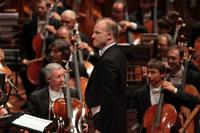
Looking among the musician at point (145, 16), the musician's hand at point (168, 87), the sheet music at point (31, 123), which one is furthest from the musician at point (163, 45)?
the sheet music at point (31, 123)

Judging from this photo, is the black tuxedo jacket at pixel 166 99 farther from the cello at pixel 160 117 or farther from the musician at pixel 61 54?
the musician at pixel 61 54

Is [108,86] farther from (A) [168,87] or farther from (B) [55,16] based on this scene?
(B) [55,16]

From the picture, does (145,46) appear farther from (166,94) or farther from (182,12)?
(182,12)

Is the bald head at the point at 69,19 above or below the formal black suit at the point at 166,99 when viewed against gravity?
above

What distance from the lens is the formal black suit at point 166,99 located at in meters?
5.55

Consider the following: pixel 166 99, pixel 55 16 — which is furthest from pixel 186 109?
pixel 55 16

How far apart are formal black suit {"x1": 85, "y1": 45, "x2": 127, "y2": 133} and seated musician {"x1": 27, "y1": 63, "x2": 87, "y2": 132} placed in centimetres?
75

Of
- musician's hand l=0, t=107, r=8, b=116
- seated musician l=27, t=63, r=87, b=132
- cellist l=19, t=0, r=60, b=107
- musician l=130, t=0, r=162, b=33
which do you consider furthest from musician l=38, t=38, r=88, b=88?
musician l=130, t=0, r=162, b=33

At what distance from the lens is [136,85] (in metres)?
6.46

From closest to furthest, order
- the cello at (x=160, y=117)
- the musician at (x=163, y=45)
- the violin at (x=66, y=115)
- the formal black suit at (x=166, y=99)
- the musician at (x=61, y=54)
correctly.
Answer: the violin at (x=66, y=115)
the cello at (x=160, y=117)
the formal black suit at (x=166, y=99)
the musician at (x=61, y=54)
the musician at (x=163, y=45)

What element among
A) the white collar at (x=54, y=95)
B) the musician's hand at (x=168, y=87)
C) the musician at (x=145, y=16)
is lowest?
the white collar at (x=54, y=95)

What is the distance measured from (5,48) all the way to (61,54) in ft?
9.59

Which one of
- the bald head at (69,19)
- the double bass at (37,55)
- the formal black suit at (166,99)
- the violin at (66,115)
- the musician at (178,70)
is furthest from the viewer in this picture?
the double bass at (37,55)

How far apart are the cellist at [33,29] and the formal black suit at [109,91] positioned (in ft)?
9.25
